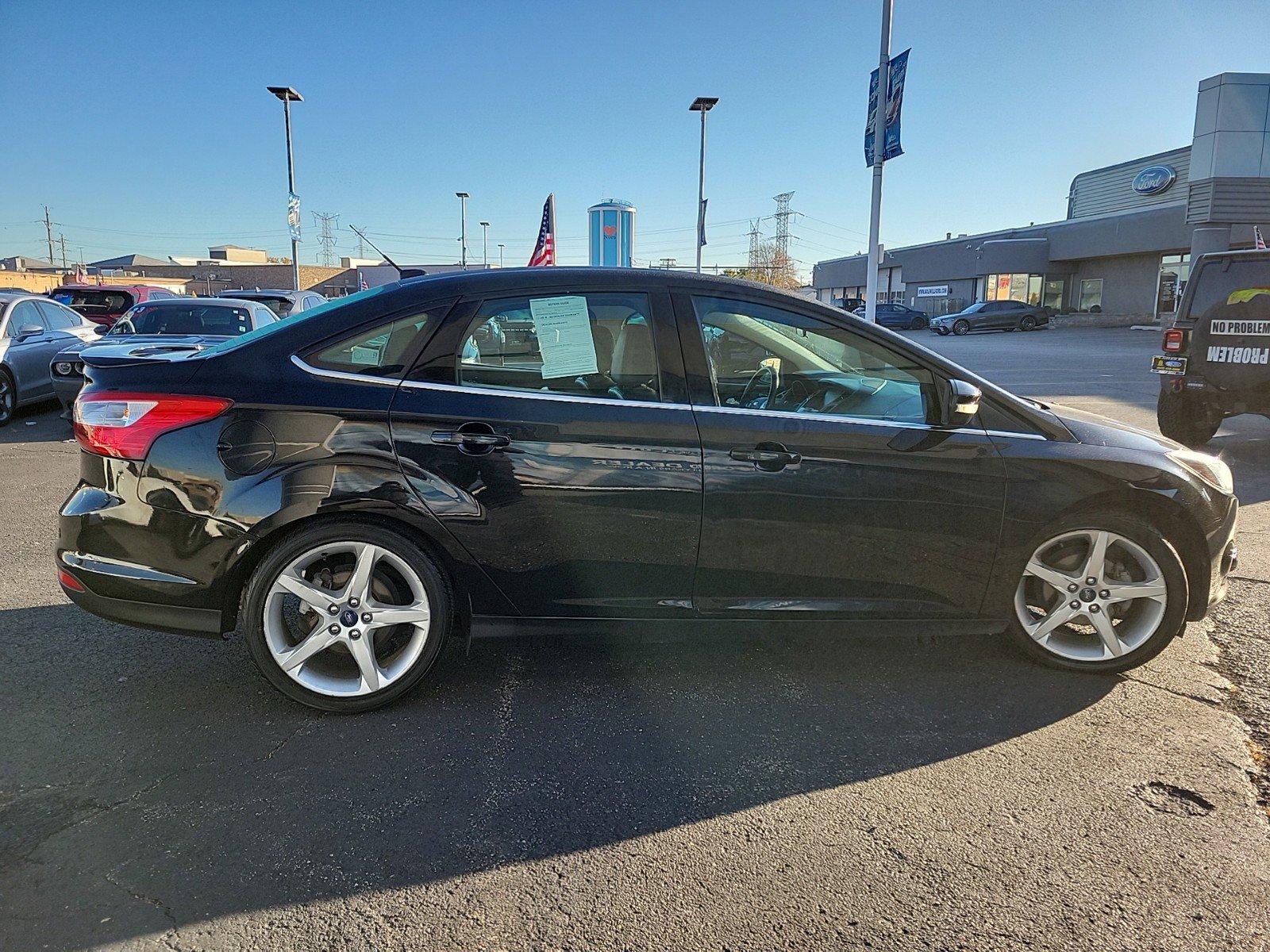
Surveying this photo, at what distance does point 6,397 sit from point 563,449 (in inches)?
406

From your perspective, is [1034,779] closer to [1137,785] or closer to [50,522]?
[1137,785]

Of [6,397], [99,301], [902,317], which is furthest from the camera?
[902,317]

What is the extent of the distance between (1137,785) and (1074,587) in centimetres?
96

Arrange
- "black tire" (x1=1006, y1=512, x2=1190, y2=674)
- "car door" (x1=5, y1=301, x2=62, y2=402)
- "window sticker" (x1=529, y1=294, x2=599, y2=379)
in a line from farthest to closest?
"car door" (x1=5, y1=301, x2=62, y2=402) → "black tire" (x1=1006, y1=512, x2=1190, y2=674) → "window sticker" (x1=529, y1=294, x2=599, y2=379)

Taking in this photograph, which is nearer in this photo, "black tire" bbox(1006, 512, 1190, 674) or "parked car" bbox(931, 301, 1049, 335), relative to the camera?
"black tire" bbox(1006, 512, 1190, 674)

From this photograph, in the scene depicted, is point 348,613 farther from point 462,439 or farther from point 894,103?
point 894,103

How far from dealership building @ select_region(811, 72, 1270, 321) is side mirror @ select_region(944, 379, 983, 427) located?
97.9 feet

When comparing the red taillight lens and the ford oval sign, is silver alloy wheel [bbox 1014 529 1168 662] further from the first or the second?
the ford oval sign

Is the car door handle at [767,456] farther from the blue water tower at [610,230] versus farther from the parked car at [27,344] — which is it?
the blue water tower at [610,230]

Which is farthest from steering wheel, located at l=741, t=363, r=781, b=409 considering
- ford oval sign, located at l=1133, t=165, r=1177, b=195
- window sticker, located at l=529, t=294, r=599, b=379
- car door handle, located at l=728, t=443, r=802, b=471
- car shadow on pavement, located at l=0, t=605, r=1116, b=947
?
ford oval sign, located at l=1133, t=165, r=1177, b=195

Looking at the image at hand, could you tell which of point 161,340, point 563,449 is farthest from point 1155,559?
point 161,340

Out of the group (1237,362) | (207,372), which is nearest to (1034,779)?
(207,372)

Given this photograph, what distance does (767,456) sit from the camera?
3.29m

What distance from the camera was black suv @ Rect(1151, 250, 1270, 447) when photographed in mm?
8109
